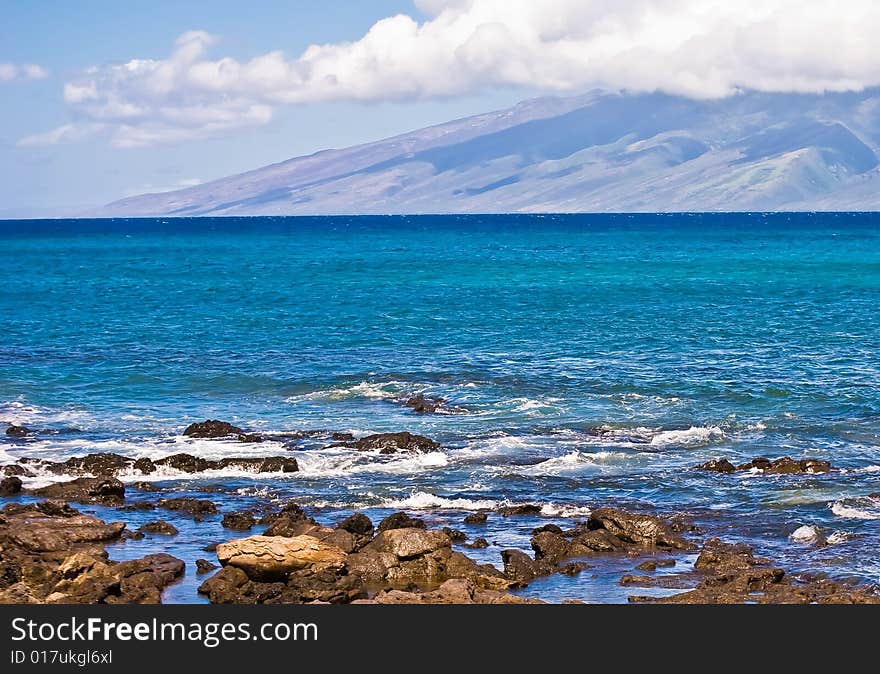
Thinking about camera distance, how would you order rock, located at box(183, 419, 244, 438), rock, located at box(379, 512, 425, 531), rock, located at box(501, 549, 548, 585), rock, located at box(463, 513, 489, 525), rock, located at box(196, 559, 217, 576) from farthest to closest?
rock, located at box(183, 419, 244, 438)
rock, located at box(463, 513, 489, 525)
rock, located at box(379, 512, 425, 531)
rock, located at box(196, 559, 217, 576)
rock, located at box(501, 549, 548, 585)

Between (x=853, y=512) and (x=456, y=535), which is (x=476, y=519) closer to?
(x=456, y=535)

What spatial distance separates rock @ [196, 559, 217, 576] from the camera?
92.2ft

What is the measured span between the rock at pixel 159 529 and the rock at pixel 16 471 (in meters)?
8.10

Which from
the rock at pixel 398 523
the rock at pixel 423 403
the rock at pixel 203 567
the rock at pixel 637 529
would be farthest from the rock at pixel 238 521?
the rock at pixel 423 403

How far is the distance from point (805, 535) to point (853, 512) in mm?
2946

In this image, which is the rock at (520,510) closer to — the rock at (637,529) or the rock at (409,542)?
the rock at (637,529)

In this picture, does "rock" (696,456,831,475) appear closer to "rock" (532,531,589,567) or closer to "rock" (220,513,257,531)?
"rock" (532,531,589,567)

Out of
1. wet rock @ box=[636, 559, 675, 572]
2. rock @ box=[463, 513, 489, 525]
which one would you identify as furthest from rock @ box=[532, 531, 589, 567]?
rock @ box=[463, 513, 489, 525]

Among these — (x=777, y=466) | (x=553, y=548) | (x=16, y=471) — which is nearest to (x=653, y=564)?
(x=553, y=548)

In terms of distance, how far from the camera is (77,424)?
4747cm

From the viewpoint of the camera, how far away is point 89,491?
3562cm

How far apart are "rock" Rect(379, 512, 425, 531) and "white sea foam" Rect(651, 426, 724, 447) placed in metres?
13.5

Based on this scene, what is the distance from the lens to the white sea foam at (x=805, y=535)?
31.0m

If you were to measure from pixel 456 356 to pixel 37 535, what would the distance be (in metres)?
35.8
